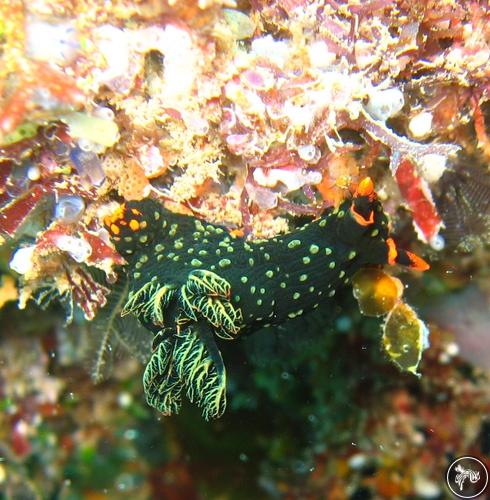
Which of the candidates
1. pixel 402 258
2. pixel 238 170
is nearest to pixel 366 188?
pixel 402 258

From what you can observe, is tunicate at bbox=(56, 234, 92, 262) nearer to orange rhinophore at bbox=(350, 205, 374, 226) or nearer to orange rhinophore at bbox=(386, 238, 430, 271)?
orange rhinophore at bbox=(350, 205, 374, 226)

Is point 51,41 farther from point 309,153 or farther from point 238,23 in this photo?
point 309,153

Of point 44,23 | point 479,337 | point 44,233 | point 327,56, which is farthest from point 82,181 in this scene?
point 479,337

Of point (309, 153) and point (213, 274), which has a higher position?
point (309, 153)

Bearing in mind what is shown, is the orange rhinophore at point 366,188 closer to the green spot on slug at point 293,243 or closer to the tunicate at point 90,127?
the green spot on slug at point 293,243

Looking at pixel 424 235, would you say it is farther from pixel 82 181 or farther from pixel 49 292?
pixel 49 292

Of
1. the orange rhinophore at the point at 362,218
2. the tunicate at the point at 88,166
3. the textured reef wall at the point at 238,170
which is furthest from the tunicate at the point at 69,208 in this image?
the orange rhinophore at the point at 362,218
